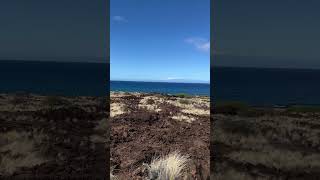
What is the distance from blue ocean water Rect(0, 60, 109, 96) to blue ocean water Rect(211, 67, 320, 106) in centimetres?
1130

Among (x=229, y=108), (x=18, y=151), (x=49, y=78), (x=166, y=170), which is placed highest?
(x=49, y=78)

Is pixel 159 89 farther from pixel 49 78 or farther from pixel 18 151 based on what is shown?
pixel 18 151

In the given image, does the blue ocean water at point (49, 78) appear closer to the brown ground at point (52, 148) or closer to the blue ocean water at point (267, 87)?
the blue ocean water at point (267, 87)

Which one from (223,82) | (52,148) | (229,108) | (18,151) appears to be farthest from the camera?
(223,82)

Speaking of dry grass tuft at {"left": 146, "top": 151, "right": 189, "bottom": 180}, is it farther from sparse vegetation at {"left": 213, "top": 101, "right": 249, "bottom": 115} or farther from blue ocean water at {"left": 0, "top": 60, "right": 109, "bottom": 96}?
blue ocean water at {"left": 0, "top": 60, "right": 109, "bottom": 96}

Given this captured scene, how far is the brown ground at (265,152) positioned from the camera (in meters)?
9.71

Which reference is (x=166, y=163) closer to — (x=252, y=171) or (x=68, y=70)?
(x=252, y=171)

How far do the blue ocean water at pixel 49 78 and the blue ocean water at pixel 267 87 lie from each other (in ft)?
37.1

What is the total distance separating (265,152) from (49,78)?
40468 millimetres

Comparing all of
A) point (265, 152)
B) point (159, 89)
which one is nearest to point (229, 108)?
point (265, 152)

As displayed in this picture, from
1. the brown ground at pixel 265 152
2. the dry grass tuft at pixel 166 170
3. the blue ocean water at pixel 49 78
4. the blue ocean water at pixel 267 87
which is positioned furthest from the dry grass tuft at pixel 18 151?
the blue ocean water at pixel 49 78

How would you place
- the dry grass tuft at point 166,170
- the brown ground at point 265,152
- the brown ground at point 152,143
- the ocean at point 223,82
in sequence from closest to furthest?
1. the dry grass tuft at point 166,170
2. the brown ground at point 152,143
3. the brown ground at point 265,152
4. the ocean at point 223,82

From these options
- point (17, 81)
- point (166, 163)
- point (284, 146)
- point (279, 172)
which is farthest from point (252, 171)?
point (17, 81)

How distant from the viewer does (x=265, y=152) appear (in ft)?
40.3
